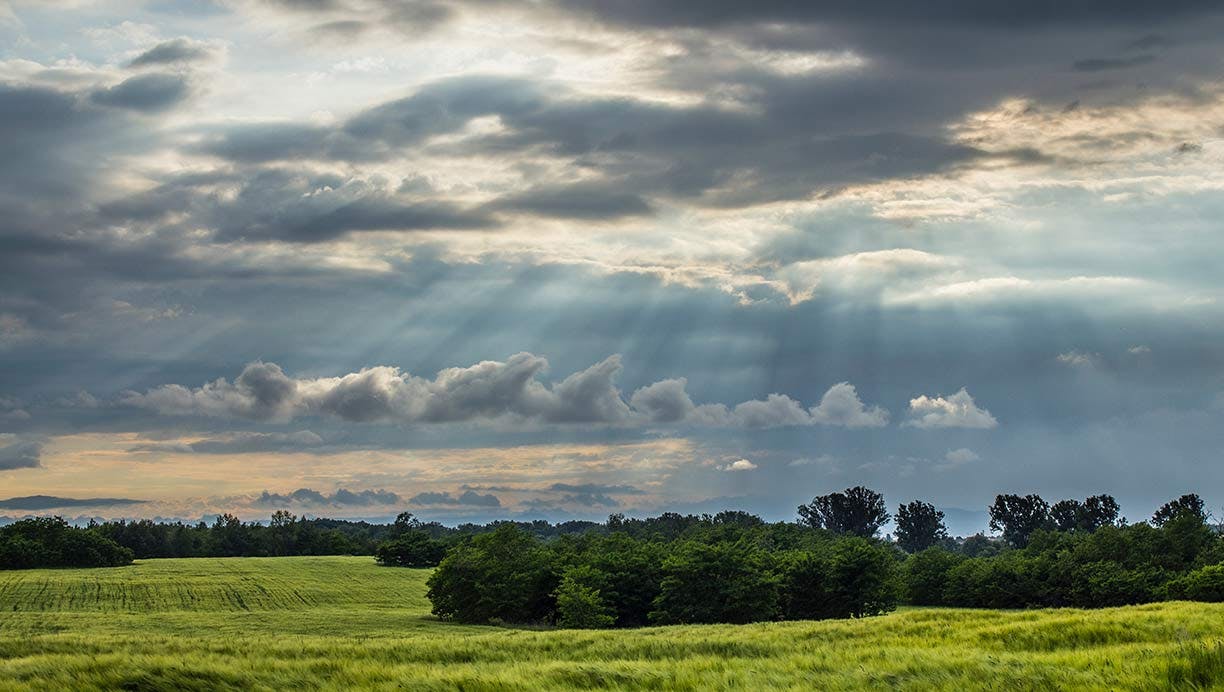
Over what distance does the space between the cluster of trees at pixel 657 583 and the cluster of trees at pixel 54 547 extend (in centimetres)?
8456

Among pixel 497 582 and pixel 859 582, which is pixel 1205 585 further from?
pixel 497 582

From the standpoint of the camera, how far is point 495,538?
108m

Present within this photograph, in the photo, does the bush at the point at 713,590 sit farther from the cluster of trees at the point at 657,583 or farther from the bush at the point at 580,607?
the bush at the point at 580,607

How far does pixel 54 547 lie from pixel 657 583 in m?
115

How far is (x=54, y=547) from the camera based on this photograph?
16125cm

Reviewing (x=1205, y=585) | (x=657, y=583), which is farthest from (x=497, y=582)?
(x=1205, y=585)

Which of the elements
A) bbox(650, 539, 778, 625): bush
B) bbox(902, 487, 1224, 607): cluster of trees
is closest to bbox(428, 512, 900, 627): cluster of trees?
bbox(650, 539, 778, 625): bush

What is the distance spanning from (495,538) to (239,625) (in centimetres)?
3927

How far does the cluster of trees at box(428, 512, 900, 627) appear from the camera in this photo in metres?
95.4

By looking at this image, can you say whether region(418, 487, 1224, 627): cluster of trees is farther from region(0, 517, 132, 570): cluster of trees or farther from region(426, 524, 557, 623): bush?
region(0, 517, 132, 570): cluster of trees

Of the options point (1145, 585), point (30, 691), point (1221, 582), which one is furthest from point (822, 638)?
point (1145, 585)

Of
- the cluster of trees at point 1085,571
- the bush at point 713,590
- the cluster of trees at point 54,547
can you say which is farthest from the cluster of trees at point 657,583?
the cluster of trees at point 54,547

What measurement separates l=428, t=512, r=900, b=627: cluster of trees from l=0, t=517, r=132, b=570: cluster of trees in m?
84.6

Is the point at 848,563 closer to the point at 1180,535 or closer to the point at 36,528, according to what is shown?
the point at 1180,535
